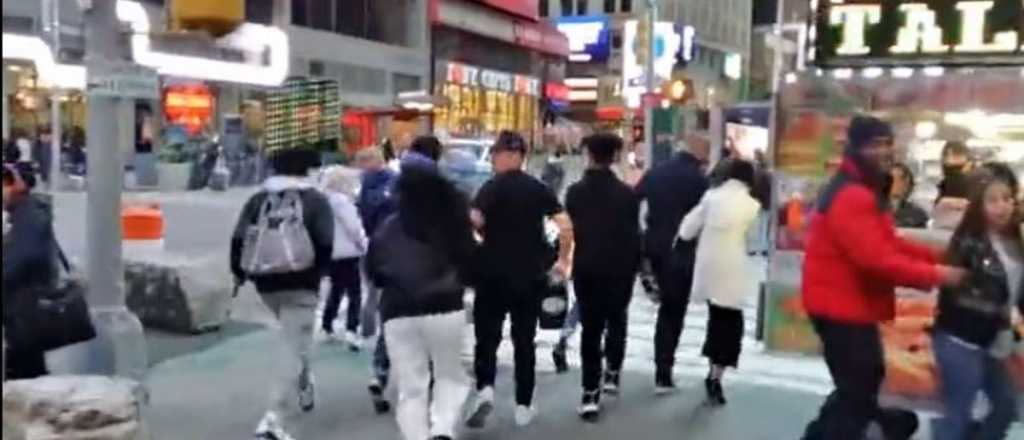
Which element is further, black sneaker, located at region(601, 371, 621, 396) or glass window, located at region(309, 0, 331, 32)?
glass window, located at region(309, 0, 331, 32)

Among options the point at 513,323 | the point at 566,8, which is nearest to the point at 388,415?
the point at 513,323

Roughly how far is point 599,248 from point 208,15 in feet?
9.27

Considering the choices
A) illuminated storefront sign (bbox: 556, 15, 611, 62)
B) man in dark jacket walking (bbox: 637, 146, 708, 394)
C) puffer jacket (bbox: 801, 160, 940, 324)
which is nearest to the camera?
puffer jacket (bbox: 801, 160, 940, 324)

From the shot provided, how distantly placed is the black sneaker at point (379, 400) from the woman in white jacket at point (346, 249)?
1.78 metres

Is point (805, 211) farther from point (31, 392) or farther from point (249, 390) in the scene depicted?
point (31, 392)

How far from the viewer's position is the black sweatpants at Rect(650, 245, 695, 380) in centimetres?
934

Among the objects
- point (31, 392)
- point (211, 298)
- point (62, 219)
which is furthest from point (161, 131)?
point (31, 392)

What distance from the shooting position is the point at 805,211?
10133mm

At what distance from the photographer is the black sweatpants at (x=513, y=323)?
7.94m

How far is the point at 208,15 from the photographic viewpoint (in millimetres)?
6598

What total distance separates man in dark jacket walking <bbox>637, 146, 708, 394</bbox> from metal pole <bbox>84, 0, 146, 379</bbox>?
3394mm

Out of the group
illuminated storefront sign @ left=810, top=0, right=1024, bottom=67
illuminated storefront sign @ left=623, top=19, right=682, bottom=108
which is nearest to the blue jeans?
illuminated storefront sign @ left=810, top=0, right=1024, bottom=67

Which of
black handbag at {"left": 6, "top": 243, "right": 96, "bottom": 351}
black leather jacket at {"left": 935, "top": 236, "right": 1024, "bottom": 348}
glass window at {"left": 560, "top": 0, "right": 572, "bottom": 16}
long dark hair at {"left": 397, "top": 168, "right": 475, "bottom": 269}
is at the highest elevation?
glass window at {"left": 560, "top": 0, "right": 572, "bottom": 16}

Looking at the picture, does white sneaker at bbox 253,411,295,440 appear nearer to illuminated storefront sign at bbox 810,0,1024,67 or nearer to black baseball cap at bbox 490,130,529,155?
black baseball cap at bbox 490,130,529,155
